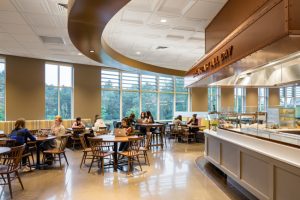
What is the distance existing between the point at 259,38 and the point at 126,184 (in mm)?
3328

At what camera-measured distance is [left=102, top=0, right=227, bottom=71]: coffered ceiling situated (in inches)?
168

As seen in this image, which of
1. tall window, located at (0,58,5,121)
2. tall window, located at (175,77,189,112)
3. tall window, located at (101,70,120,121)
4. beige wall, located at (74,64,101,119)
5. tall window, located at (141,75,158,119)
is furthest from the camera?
tall window, located at (175,77,189,112)

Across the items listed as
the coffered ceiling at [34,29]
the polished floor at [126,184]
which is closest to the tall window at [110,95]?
the coffered ceiling at [34,29]

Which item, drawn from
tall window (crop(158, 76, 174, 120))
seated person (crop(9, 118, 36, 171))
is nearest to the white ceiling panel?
seated person (crop(9, 118, 36, 171))

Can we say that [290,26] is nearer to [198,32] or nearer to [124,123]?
[198,32]

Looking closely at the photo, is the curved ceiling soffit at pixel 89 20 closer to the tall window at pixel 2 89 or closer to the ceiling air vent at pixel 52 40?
the ceiling air vent at pixel 52 40

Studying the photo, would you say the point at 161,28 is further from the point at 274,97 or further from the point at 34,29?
the point at 274,97

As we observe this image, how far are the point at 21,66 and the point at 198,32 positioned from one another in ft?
22.1

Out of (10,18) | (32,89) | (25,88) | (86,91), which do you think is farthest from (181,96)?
(10,18)

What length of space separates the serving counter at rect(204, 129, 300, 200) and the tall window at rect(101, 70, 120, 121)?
23.9 feet

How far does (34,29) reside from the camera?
17.9 ft

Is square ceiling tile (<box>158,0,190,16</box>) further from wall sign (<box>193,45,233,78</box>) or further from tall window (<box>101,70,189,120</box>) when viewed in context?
tall window (<box>101,70,189,120</box>)

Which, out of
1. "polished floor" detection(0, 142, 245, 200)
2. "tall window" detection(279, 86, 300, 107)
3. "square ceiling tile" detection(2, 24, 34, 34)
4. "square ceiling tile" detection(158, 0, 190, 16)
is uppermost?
"square ceiling tile" detection(158, 0, 190, 16)

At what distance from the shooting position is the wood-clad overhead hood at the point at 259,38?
6.91ft
